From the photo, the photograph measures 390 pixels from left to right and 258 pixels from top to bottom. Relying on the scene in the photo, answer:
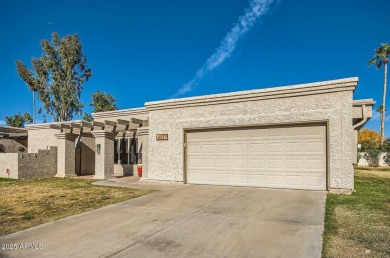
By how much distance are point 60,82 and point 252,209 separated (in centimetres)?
3043

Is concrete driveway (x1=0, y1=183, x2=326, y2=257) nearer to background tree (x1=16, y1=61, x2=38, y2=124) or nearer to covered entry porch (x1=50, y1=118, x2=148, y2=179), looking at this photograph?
covered entry porch (x1=50, y1=118, x2=148, y2=179)

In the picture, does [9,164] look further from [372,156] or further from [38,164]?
[372,156]

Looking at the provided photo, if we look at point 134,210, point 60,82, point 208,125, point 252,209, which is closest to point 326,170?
point 252,209

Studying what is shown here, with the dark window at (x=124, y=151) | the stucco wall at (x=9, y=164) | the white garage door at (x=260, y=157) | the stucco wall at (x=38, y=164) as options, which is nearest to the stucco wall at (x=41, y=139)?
the stucco wall at (x=38, y=164)

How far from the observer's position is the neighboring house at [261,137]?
9.13 meters

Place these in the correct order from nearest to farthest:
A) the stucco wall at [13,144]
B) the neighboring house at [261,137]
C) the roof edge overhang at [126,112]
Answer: the neighboring house at [261,137], the roof edge overhang at [126,112], the stucco wall at [13,144]

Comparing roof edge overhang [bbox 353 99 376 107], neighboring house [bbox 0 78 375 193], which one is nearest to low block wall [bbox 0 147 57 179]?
neighboring house [bbox 0 78 375 193]

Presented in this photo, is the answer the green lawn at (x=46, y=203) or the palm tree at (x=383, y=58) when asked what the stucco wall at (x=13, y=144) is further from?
the palm tree at (x=383, y=58)

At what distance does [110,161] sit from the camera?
14953 mm

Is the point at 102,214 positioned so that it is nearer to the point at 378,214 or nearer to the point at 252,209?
the point at 252,209

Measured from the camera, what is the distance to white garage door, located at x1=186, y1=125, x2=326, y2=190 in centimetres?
958

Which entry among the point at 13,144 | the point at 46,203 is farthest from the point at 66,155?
the point at 46,203

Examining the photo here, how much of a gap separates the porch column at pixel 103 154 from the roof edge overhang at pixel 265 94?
368 centimetres

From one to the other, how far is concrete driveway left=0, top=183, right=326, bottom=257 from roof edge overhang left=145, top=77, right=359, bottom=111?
148 inches
